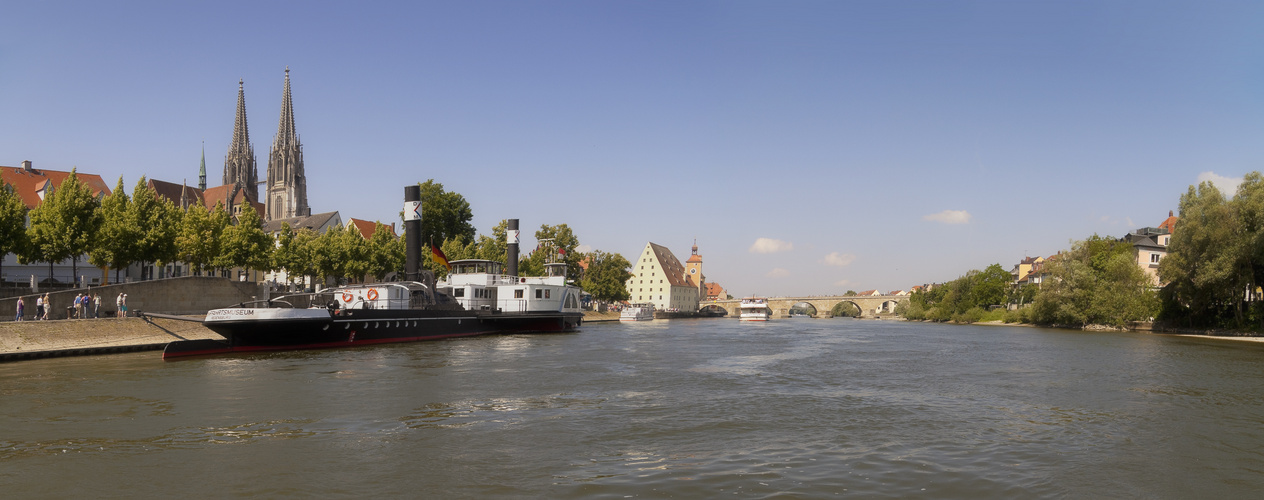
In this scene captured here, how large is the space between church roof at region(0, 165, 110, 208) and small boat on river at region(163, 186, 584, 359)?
28.8m

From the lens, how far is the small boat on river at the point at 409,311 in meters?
30.5

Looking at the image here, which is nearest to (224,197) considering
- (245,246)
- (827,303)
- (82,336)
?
(245,246)

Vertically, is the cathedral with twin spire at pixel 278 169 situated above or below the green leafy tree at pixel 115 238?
above

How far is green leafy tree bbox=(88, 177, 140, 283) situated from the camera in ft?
133

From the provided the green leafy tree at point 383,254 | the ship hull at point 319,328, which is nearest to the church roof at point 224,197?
the green leafy tree at point 383,254

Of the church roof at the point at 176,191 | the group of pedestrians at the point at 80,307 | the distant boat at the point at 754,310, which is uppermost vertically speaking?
the church roof at the point at 176,191

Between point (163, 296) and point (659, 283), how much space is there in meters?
116

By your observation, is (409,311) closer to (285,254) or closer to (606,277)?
(285,254)

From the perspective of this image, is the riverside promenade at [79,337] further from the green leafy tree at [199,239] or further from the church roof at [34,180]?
the church roof at [34,180]

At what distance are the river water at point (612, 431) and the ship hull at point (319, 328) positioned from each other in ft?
12.7

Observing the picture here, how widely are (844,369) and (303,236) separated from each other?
48.6 m

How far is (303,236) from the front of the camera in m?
61.5

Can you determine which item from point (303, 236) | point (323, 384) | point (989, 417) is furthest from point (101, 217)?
point (989, 417)

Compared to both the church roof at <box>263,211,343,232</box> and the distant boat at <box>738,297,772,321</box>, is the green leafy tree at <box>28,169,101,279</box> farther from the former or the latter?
the distant boat at <box>738,297,772,321</box>
